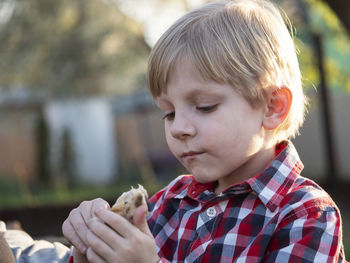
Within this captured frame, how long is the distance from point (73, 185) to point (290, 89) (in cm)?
1241

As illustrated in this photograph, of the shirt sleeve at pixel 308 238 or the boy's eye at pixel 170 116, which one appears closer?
the shirt sleeve at pixel 308 238

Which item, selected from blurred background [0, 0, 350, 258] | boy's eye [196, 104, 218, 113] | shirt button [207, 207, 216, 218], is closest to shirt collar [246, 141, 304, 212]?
shirt button [207, 207, 216, 218]

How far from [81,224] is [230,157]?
0.46m

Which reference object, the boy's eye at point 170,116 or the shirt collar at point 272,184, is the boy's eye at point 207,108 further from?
the shirt collar at point 272,184

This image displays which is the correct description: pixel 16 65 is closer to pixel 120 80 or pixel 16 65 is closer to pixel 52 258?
pixel 120 80

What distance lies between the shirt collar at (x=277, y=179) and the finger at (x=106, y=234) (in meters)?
0.42

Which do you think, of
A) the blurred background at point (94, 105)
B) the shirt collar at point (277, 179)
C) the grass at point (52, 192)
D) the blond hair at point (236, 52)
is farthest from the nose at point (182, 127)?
the grass at point (52, 192)

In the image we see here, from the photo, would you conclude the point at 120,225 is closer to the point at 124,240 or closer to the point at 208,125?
the point at 124,240

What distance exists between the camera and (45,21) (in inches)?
458

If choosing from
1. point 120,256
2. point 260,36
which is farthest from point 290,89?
point 120,256

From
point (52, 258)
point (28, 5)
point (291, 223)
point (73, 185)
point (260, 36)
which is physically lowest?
point (73, 185)

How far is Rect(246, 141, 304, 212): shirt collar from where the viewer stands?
4.74 ft

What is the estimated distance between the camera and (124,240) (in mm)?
1292

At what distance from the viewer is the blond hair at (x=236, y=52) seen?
1.49m
